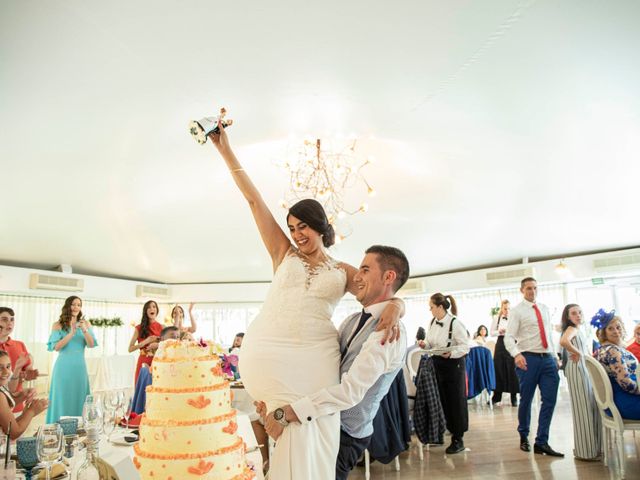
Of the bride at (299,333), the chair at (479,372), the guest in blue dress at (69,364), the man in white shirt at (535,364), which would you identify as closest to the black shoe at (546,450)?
the man in white shirt at (535,364)

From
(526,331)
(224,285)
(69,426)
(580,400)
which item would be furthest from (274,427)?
(224,285)

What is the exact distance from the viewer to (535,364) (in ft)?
15.3

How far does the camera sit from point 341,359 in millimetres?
1844

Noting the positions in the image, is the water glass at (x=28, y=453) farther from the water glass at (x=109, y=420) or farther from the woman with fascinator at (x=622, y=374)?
the woman with fascinator at (x=622, y=374)

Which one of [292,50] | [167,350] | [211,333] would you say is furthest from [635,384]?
[211,333]

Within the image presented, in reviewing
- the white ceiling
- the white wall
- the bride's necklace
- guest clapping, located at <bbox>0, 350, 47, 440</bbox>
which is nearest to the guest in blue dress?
the white ceiling

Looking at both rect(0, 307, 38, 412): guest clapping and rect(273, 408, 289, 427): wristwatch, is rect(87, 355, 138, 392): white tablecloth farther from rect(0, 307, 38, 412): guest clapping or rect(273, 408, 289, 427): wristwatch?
rect(273, 408, 289, 427): wristwatch

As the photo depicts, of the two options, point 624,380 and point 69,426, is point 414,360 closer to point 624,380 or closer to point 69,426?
point 624,380

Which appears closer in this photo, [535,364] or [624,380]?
[624,380]

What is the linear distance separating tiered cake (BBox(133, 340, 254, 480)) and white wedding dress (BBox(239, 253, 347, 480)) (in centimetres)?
30

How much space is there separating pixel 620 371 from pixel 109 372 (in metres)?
8.48

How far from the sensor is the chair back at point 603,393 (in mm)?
3926

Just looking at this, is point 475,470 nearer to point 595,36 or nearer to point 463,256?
point 595,36

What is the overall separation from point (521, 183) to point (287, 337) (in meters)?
5.82
